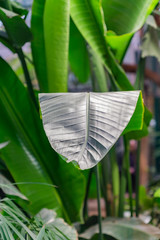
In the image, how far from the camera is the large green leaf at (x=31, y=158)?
93 cm

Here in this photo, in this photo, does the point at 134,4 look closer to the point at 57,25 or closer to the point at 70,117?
the point at 57,25

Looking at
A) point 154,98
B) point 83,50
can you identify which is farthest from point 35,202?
point 154,98

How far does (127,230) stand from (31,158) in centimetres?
34

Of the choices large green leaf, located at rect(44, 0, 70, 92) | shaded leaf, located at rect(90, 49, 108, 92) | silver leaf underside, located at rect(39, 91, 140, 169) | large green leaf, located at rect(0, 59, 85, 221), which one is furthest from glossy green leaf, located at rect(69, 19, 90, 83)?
silver leaf underside, located at rect(39, 91, 140, 169)

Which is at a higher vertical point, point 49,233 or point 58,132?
point 58,132

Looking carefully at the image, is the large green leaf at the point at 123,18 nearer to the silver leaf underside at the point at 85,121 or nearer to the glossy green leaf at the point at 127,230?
the silver leaf underside at the point at 85,121

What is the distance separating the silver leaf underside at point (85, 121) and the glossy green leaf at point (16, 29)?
336 millimetres

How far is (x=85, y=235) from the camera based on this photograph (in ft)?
2.78

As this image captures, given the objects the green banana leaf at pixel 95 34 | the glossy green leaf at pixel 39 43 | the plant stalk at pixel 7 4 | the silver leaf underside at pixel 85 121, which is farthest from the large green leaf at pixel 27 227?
the plant stalk at pixel 7 4

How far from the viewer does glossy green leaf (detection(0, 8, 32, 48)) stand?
85 cm

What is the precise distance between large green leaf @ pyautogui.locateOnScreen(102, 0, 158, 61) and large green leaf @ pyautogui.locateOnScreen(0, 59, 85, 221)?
309 millimetres

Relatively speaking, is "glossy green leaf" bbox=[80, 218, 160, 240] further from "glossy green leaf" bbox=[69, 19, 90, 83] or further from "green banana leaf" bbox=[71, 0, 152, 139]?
"glossy green leaf" bbox=[69, 19, 90, 83]

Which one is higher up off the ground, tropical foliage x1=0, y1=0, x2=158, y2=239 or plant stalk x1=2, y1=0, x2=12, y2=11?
plant stalk x1=2, y1=0, x2=12, y2=11

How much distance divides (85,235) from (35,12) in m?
0.69
